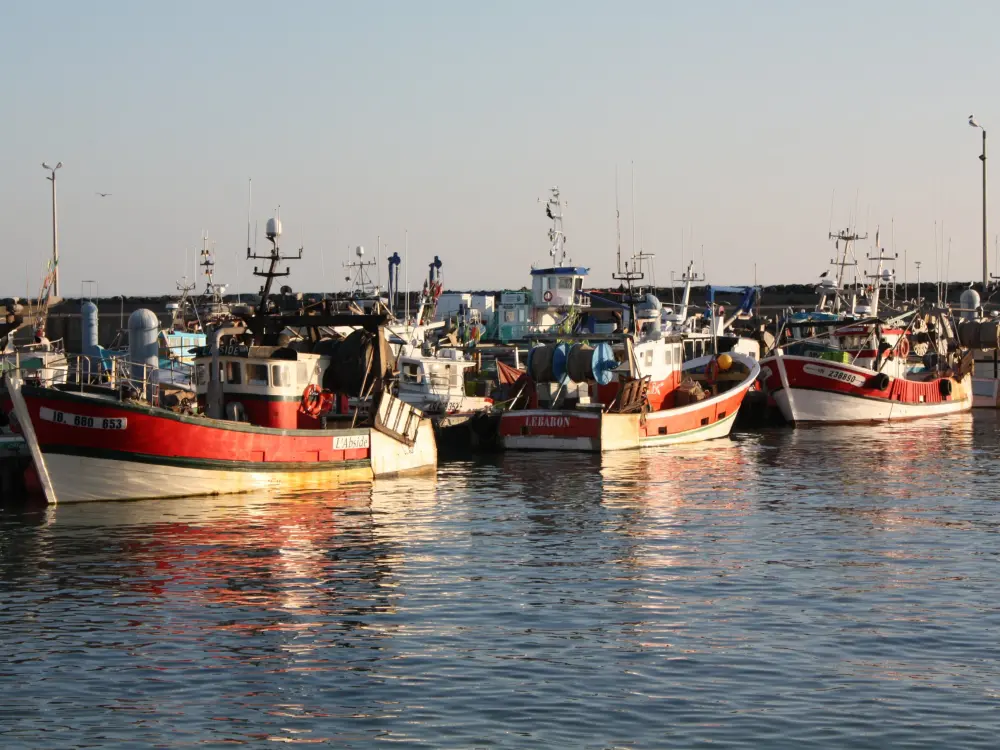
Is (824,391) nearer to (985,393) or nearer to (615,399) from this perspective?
(615,399)

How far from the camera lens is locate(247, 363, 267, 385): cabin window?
3497 centimetres

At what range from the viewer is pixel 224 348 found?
3603cm

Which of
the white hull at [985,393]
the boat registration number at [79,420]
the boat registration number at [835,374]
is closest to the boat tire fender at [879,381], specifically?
the boat registration number at [835,374]

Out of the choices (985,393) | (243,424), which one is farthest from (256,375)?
(985,393)

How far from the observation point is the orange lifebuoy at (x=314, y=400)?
3556cm

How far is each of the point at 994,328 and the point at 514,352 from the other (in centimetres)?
2545

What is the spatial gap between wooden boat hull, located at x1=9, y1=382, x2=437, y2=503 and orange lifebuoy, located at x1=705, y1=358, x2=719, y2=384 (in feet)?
81.7

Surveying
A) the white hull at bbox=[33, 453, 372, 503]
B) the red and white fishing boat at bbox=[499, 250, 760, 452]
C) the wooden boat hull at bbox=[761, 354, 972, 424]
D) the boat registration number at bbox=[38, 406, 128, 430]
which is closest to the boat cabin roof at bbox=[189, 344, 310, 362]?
the white hull at bbox=[33, 453, 372, 503]

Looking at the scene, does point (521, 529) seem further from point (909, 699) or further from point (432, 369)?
point (432, 369)

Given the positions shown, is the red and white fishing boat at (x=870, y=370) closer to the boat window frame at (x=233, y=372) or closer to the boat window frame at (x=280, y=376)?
the boat window frame at (x=280, y=376)

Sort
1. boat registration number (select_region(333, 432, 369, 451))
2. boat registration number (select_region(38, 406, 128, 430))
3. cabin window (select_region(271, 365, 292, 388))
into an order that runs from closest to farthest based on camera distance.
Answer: boat registration number (select_region(38, 406, 128, 430))
cabin window (select_region(271, 365, 292, 388))
boat registration number (select_region(333, 432, 369, 451))

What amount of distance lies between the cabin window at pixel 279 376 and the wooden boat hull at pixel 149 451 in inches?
51.6

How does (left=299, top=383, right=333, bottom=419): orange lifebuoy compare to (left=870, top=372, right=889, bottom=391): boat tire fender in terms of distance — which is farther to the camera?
(left=870, top=372, right=889, bottom=391): boat tire fender

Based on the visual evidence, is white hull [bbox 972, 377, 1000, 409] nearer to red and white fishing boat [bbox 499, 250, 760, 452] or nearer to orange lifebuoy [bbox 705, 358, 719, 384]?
orange lifebuoy [bbox 705, 358, 719, 384]
